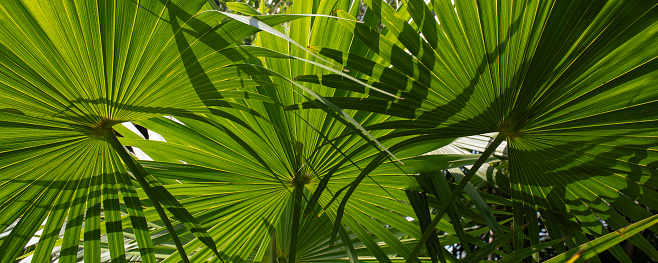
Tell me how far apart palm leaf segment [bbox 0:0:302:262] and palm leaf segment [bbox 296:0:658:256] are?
27cm

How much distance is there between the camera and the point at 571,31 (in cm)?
92

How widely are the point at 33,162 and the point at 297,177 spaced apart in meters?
0.67

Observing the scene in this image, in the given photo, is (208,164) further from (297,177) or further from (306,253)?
(306,253)

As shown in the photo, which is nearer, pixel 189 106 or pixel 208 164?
pixel 189 106

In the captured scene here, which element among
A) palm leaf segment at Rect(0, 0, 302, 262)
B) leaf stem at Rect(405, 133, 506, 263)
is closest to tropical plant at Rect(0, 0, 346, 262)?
palm leaf segment at Rect(0, 0, 302, 262)

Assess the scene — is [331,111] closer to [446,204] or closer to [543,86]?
[446,204]

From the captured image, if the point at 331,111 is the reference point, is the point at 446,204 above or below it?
below

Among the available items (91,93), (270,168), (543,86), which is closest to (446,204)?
(543,86)

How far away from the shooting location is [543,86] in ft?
3.37

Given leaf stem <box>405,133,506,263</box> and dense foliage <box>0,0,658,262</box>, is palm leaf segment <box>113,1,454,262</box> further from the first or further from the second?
leaf stem <box>405,133,506,263</box>

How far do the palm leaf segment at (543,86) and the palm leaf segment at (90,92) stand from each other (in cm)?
27

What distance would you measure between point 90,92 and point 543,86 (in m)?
1.03

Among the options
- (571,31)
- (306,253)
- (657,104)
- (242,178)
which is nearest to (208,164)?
(242,178)

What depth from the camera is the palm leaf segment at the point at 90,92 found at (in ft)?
2.74
